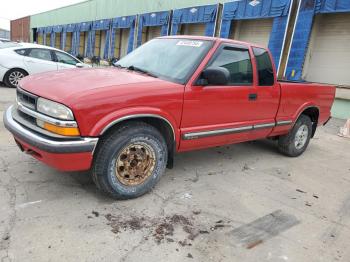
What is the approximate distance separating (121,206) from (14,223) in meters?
1.01

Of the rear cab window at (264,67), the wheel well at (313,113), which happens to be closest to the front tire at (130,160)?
the rear cab window at (264,67)

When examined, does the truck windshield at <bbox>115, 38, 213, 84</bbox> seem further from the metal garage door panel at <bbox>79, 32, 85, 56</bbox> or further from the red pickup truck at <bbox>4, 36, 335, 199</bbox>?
the metal garage door panel at <bbox>79, 32, 85, 56</bbox>

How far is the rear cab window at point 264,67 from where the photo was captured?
4770 mm

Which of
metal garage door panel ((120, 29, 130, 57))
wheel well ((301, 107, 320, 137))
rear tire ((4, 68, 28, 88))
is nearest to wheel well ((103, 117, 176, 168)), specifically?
wheel well ((301, 107, 320, 137))

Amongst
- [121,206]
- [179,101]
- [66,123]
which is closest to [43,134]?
[66,123]

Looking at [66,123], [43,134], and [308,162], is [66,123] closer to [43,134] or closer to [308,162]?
[43,134]

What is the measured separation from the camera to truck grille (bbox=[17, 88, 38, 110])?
3323 mm

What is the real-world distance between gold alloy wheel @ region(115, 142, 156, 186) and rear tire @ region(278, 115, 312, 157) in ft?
10.3

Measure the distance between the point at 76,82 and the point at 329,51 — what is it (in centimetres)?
1084

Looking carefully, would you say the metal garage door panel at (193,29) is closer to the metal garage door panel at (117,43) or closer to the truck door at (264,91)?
the metal garage door panel at (117,43)

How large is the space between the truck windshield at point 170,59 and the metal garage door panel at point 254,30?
10420 millimetres

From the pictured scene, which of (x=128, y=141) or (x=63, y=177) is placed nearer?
(x=128, y=141)

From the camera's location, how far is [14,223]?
2.92m

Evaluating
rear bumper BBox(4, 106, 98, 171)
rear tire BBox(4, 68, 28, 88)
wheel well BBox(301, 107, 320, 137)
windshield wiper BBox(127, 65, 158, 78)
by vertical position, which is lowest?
rear tire BBox(4, 68, 28, 88)
